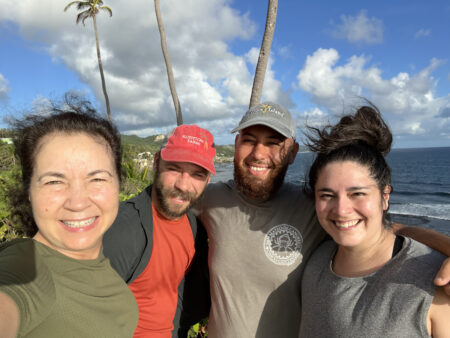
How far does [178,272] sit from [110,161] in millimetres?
1279

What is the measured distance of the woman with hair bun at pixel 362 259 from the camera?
1604 mm

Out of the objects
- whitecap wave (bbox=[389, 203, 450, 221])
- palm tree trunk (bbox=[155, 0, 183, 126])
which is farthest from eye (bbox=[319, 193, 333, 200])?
whitecap wave (bbox=[389, 203, 450, 221])

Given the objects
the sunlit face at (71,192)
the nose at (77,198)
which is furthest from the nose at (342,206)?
the nose at (77,198)

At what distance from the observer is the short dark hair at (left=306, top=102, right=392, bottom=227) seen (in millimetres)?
2094

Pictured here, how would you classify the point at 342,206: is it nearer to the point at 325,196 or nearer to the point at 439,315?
the point at 325,196

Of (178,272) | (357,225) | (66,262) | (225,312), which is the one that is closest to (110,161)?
(66,262)

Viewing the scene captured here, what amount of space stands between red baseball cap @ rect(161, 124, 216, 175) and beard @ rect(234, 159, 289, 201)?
26cm

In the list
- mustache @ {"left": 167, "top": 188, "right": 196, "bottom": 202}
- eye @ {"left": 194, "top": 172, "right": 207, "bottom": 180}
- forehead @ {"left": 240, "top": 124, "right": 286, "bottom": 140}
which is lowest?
mustache @ {"left": 167, "top": 188, "right": 196, "bottom": 202}

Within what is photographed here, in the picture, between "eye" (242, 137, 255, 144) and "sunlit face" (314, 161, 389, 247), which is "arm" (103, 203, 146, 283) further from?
"sunlit face" (314, 161, 389, 247)

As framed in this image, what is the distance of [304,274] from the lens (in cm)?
226

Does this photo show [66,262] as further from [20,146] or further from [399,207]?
[399,207]

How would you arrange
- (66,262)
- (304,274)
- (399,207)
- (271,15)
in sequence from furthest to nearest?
1. (399,207)
2. (271,15)
3. (304,274)
4. (66,262)

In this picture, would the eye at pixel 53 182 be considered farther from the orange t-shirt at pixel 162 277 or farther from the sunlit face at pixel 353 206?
the sunlit face at pixel 353 206

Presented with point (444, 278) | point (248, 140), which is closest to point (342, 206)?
point (444, 278)
